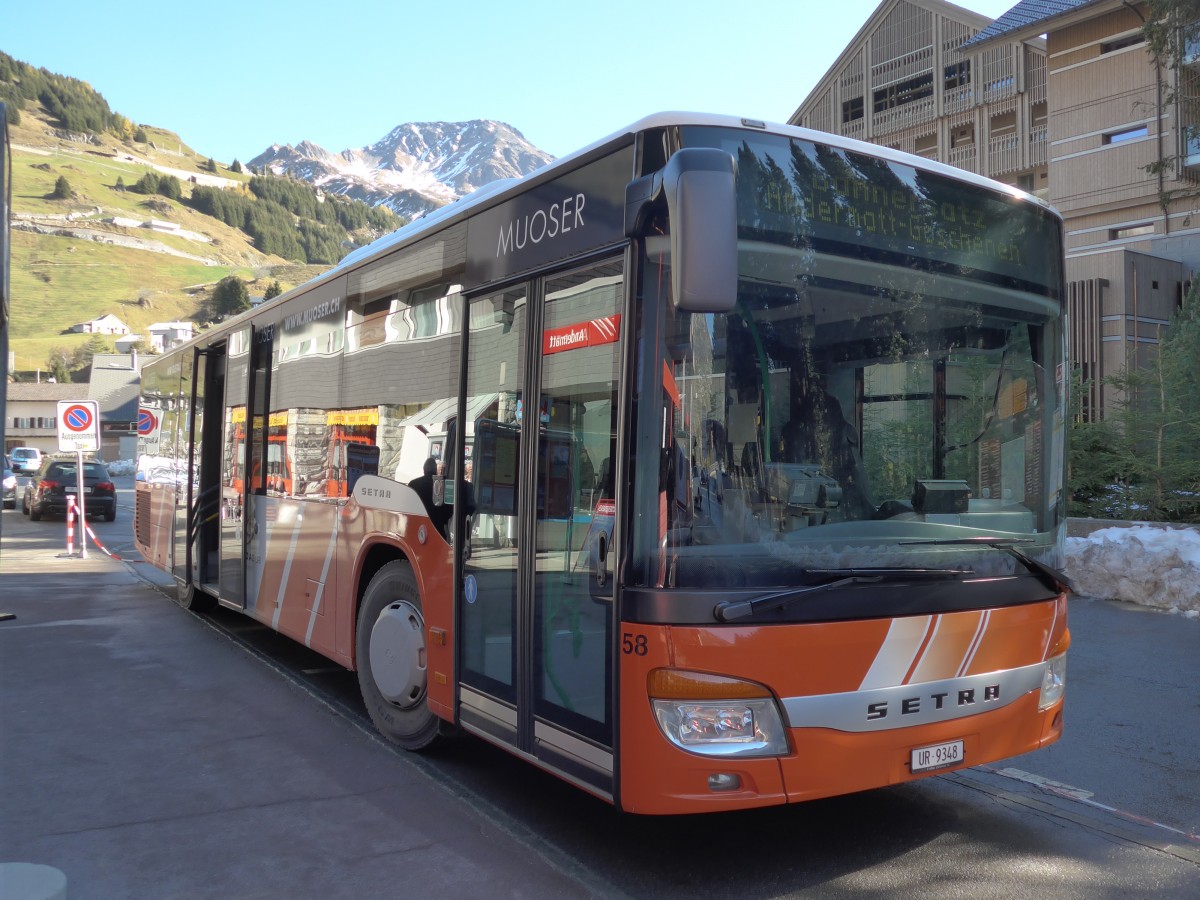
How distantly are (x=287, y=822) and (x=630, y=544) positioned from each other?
239cm

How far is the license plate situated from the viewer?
4.01m

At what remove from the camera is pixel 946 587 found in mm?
4102

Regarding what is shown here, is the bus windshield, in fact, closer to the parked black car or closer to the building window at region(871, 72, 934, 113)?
the parked black car

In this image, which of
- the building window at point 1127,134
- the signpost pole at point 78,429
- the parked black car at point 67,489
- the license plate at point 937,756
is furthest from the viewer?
the building window at point 1127,134

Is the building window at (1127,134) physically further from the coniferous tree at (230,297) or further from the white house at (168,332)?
the white house at (168,332)

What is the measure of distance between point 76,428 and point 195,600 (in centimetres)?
971

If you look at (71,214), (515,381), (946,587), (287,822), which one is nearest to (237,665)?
(287,822)

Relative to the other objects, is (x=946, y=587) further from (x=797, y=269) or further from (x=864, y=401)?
(x=797, y=269)

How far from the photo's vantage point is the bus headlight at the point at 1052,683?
4527mm

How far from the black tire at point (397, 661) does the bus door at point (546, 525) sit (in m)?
0.70

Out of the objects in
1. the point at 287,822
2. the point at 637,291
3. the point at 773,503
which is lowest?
the point at 287,822

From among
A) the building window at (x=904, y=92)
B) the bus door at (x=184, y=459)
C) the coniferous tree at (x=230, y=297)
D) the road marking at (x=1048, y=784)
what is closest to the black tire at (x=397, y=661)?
the road marking at (x=1048, y=784)

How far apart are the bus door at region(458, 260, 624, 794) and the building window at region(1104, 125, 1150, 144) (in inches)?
1203

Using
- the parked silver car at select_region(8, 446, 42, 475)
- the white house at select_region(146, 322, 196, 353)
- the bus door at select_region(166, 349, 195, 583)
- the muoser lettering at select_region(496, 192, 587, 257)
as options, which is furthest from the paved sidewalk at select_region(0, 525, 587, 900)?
the white house at select_region(146, 322, 196, 353)
